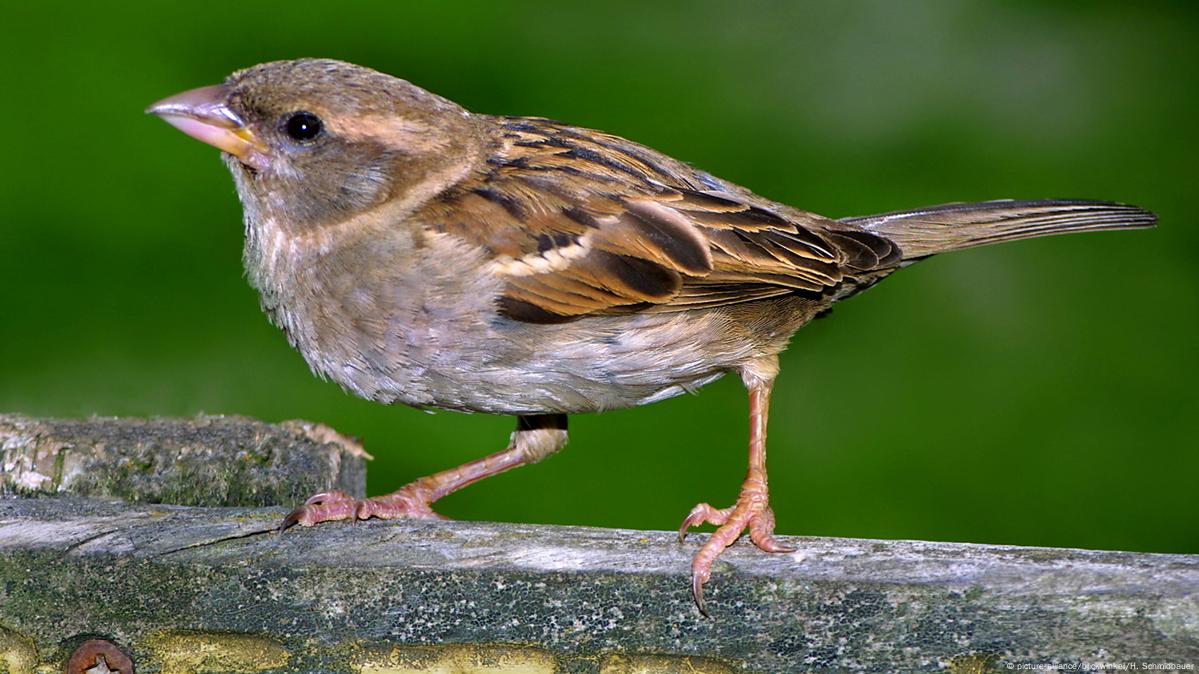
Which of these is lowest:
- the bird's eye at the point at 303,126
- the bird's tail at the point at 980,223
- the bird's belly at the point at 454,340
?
the bird's belly at the point at 454,340

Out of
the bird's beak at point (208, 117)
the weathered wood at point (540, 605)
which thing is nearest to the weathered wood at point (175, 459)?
the weathered wood at point (540, 605)

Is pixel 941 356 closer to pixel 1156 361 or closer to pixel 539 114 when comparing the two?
pixel 1156 361

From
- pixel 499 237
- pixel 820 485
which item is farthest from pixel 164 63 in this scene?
pixel 820 485

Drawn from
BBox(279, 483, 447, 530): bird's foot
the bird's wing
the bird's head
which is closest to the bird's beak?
the bird's head

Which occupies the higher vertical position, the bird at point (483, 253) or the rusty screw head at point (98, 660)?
the bird at point (483, 253)

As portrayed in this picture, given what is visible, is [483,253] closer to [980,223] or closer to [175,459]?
[175,459]

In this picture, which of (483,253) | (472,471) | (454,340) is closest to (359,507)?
(454,340)

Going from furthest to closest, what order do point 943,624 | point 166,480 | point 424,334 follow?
point 424,334 < point 166,480 < point 943,624

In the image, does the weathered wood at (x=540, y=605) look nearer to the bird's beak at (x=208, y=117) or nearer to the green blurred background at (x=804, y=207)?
the bird's beak at (x=208, y=117)
